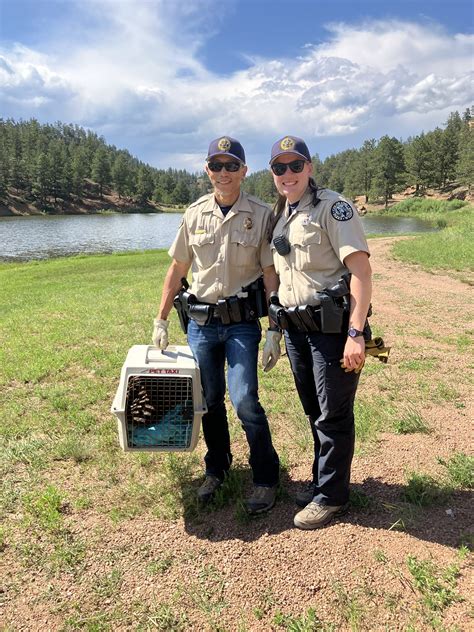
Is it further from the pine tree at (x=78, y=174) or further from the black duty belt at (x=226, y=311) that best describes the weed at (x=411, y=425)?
the pine tree at (x=78, y=174)

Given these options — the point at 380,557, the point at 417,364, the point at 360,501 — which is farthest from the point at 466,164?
the point at 380,557

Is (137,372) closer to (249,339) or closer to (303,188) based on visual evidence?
(249,339)

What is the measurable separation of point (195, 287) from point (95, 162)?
120467 mm

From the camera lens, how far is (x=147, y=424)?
3.19 meters

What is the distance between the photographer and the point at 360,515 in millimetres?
3123

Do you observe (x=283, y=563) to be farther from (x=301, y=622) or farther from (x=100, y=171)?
(x=100, y=171)

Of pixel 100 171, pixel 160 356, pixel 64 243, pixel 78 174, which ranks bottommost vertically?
pixel 64 243

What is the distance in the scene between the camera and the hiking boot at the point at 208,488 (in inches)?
133

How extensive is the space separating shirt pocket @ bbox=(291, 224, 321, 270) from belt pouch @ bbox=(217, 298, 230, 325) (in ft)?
1.86

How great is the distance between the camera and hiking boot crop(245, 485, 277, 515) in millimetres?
3195

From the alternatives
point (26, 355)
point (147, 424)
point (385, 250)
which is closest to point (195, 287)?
point (147, 424)

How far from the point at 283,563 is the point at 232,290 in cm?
173

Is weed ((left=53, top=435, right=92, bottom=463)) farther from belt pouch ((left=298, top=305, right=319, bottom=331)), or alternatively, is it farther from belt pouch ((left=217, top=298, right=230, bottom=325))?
belt pouch ((left=298, top=305, right=319, bottom=331))

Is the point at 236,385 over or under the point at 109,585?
over
